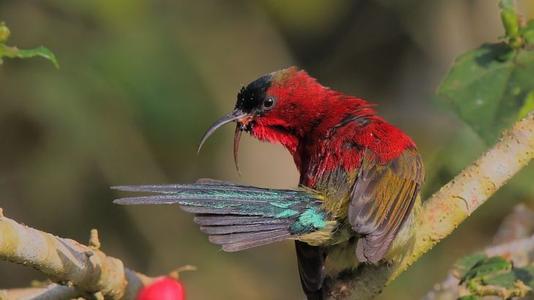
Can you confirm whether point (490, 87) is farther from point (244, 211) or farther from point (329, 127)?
point (244, 211)

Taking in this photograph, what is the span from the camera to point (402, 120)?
820 centimetres

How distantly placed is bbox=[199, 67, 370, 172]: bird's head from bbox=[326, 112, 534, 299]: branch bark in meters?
0.75

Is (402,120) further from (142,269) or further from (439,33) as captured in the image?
(142,269)

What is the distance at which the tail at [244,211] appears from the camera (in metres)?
3.65

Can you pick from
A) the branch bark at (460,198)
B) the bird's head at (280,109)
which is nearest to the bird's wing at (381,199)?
the branch bark at (460,198)

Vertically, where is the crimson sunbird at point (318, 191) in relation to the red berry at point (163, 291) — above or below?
above

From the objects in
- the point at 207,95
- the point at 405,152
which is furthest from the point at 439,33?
the point at 405,152

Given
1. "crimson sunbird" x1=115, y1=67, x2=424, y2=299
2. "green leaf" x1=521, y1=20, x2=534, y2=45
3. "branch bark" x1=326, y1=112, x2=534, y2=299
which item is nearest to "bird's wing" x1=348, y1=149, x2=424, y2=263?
"crimson sunbird" x1=115, y1=67, x2=424, y2=299

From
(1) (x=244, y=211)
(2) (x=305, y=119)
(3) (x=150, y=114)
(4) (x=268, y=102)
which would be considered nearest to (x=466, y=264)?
(1) (x=244, y=211)

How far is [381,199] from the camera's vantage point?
408cm

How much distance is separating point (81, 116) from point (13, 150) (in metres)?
0.73

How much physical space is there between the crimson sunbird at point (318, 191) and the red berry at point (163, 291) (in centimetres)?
20

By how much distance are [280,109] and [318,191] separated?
21.3 inches

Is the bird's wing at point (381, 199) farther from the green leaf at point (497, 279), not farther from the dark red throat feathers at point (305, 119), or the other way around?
the green leaf at point (497, 279)
